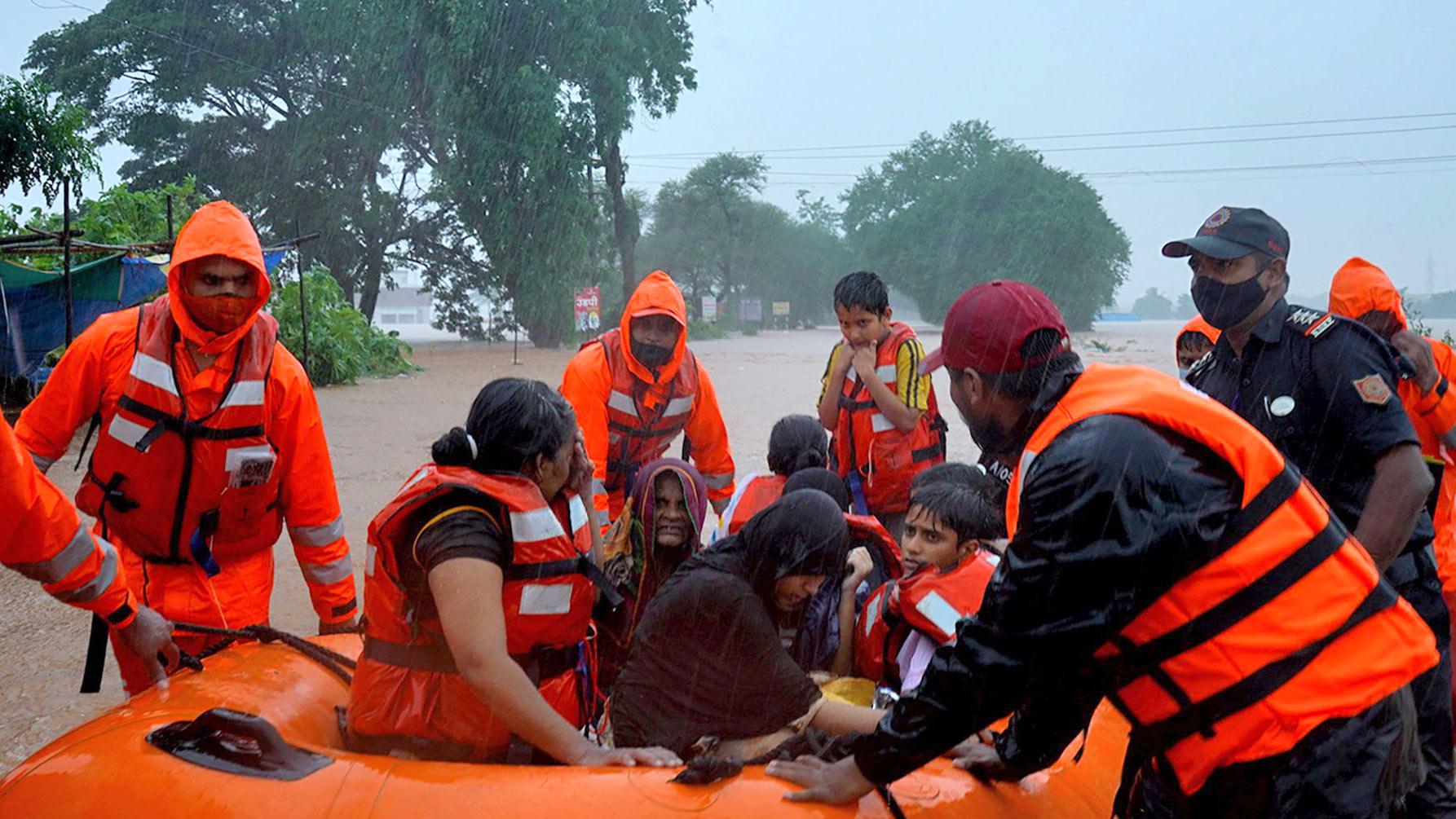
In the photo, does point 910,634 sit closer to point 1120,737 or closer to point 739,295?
point 1120,737

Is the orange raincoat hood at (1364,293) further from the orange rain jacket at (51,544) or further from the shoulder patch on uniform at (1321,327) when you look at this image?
the orange rain jacket at (51,544)

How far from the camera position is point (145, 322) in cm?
300

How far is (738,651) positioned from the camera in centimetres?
248

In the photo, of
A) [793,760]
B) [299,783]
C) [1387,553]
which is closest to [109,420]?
[299,783]

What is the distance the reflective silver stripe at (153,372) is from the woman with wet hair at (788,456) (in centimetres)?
198

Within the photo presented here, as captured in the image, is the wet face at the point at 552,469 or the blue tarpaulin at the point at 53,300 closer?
the wet face at the point at 552,469

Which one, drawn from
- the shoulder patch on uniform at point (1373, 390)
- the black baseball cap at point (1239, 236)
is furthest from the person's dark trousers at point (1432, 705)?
the black baseball cap at point (1239, 236)

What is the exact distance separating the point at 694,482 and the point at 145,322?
1827 millimetres

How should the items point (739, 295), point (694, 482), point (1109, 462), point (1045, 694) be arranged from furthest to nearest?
point (739, 295)
point (694, 482)
point (1045, 694)
point (1109, 462)

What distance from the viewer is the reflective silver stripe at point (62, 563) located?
7.34 ft

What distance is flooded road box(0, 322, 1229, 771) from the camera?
4672mm

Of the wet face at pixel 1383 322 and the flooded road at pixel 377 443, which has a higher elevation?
the wet face at pixel 1383 322

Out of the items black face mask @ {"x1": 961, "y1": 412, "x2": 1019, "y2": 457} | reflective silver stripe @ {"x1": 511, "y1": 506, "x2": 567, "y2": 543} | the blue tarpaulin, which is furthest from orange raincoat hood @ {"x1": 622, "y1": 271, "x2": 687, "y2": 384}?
the blue tarpaulin

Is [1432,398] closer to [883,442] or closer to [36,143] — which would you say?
[883,442]
